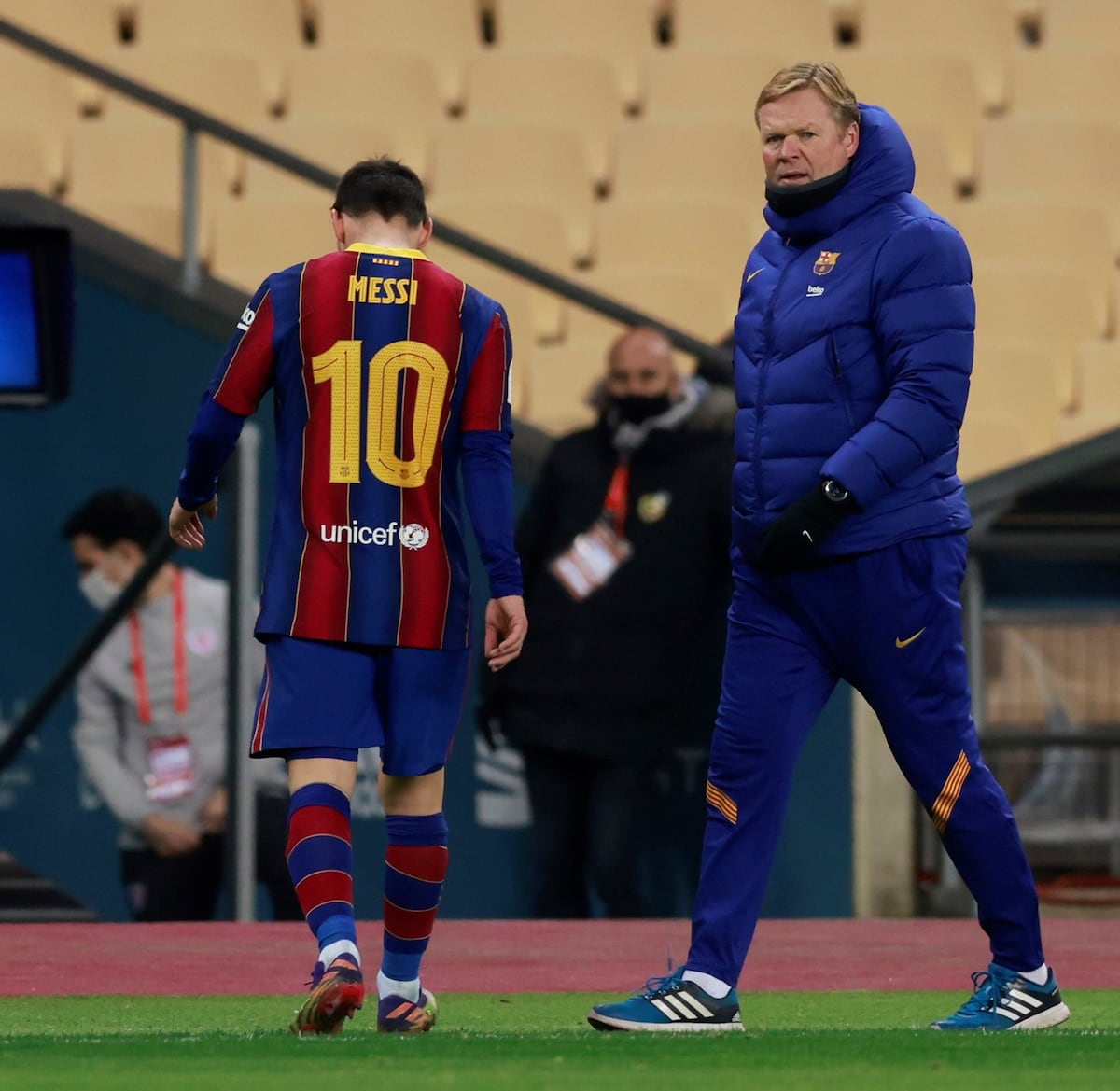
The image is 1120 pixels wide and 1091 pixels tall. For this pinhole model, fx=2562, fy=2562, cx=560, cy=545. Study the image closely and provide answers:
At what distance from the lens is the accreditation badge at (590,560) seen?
7.75 meters

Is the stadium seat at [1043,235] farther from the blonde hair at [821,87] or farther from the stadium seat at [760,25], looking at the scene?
the blonde hair at [821,87]

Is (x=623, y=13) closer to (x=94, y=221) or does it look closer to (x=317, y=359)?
(x=94, y=221)

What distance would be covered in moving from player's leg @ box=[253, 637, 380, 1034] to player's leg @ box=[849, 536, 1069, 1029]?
2.89 ft

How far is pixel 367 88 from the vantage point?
1104 cm

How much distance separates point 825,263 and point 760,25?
747 cm

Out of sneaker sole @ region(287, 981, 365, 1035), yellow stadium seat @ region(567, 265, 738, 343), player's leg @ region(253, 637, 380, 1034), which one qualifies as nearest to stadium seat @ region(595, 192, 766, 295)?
yellow stadium seat @ region(567, 265, 738, 343)

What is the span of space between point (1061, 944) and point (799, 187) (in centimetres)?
293

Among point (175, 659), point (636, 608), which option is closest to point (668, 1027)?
point (636, 608)

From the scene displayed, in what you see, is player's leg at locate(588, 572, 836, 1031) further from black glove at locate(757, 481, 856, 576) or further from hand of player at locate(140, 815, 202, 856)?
hand of player at locate(140, 815, 202, 856)

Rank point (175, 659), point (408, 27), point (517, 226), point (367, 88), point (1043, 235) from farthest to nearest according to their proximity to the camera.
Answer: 1. point (408, 27)
2. point (367, 88)
3. point (1043, 235)
4. point (517, 226)
5. point (175, 659)

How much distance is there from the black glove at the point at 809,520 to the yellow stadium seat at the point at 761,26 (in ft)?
25.0

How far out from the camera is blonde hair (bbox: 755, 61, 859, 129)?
4465mm

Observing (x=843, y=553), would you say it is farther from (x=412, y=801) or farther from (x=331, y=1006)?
(x=331, y=1006)

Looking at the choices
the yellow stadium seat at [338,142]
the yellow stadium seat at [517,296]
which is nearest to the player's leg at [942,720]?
the yellow stadium seat at [517,296]
